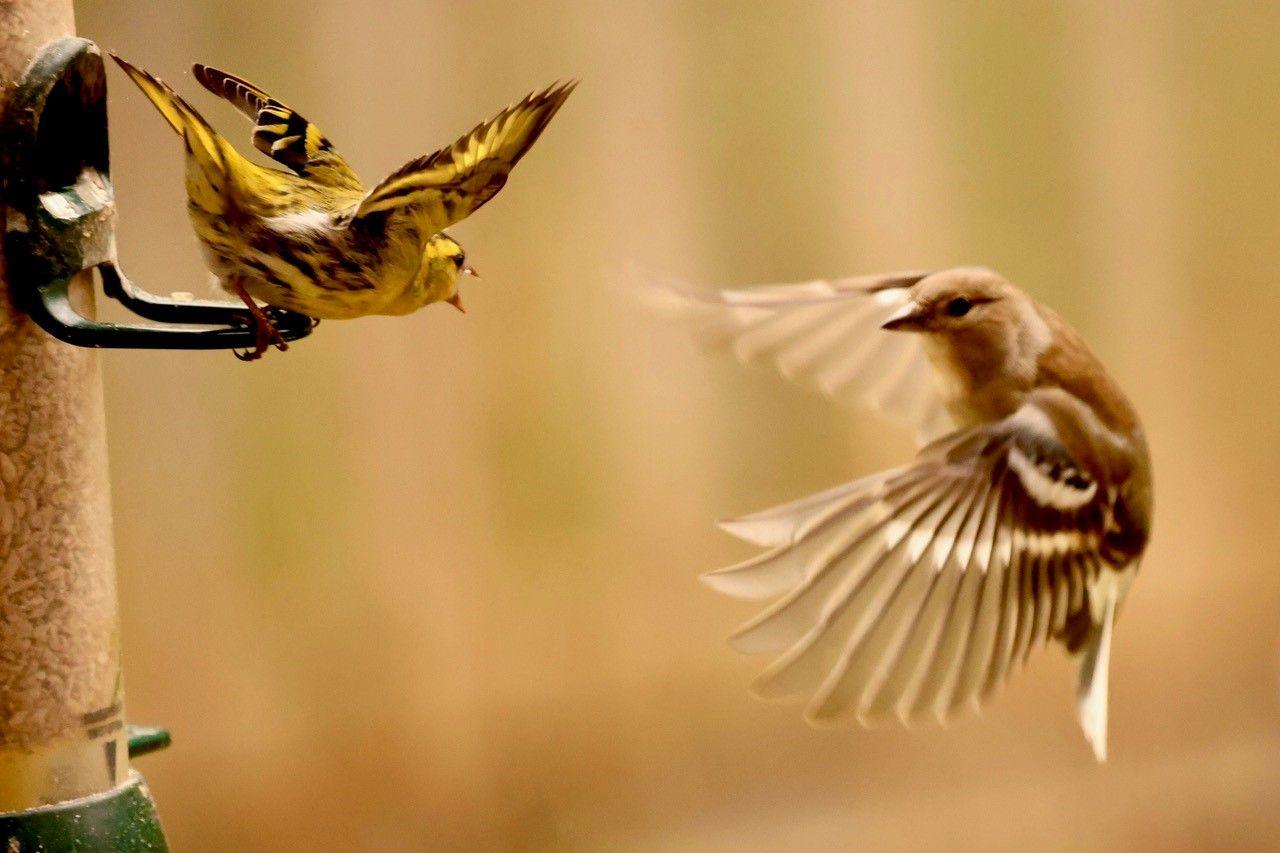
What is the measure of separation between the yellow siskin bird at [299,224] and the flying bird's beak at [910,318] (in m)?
0.40

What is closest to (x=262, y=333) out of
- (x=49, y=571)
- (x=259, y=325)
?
(x=259, y=325)

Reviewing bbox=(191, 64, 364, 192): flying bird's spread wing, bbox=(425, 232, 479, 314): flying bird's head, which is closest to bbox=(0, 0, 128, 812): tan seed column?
bbox=(191, 64, 364, 192): flying bird's spread wing

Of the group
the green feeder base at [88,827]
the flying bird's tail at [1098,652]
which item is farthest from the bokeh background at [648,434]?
the flying bird's tail at [1098,652]

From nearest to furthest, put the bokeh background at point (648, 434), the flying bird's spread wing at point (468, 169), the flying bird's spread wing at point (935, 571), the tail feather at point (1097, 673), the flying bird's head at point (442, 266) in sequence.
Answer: the flying bird's spread wing at point (468, 169) < the flying bird's head at point (442, 266) < the flying bird's spread wing at point (935, 571) < the tail feather at point (1097, 673) < the bokeh background at point (648, 434)

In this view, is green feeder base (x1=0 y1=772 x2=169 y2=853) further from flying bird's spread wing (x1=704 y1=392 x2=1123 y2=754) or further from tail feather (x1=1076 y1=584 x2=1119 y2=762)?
tail feather (x1=1076 y1=584 x2=1119 y2=762)

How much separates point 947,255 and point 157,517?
5.17ft

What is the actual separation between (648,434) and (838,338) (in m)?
1.30

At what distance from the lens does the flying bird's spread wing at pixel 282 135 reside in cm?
111

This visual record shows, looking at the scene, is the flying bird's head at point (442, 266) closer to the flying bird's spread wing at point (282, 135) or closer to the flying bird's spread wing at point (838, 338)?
the flying bird's spread wing at point (282, 135)

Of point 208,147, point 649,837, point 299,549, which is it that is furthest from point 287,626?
point 208,147

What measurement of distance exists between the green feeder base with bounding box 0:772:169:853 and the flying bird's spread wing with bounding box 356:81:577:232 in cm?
55

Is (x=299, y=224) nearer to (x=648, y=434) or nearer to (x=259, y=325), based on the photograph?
(x=259, y=325)

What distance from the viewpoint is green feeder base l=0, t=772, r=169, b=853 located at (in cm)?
116

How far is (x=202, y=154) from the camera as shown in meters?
1.03
